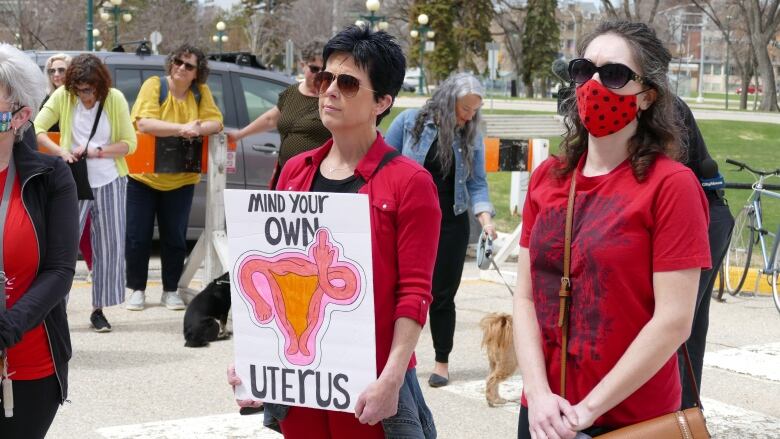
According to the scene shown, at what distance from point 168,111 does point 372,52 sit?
18.7 feet

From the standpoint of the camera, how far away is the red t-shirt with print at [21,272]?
10.7ft

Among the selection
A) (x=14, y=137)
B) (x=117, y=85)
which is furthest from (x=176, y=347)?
(x=14, y=137)

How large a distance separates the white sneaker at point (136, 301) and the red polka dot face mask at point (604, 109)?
6342 mm

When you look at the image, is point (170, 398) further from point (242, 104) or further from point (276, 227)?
point (242, 104)

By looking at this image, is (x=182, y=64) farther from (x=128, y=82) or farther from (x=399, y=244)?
(x=399, y=244)

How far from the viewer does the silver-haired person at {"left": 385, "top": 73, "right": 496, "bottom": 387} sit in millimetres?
6523

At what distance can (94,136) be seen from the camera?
787 centimetres

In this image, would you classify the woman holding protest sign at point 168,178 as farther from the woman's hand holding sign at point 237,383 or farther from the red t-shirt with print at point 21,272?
the woman's hand holding sign at point 237,383

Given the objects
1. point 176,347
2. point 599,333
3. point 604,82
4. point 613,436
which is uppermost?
point 604,82

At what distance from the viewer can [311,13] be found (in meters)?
82.9

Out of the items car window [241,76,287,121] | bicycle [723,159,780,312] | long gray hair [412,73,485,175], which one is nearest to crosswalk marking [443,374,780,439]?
long gray hair [412,73,485,175]

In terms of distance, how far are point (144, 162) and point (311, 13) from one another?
250ft

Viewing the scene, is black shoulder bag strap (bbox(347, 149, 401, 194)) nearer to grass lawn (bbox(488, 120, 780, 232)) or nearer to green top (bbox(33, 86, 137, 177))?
green top (bbox(33, 86, 137, 177))

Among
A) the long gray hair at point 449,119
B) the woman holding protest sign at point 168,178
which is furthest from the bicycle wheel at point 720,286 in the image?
the woman holding protest sign at point 168,178
